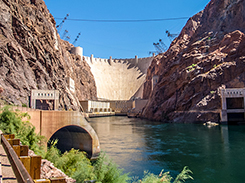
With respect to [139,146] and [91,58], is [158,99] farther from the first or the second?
[91,58]

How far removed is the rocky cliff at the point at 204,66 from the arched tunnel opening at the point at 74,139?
35400mm

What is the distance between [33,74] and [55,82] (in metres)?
7.71

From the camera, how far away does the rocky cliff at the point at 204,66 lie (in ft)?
168

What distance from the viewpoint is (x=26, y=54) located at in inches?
1928

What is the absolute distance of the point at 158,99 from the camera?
65.1 metres

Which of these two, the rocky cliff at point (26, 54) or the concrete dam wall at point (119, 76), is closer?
the rocky cliff at point (26, 54)

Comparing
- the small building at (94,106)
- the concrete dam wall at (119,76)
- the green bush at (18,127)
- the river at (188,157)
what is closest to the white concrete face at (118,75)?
the concrete dam wall at (119,76)

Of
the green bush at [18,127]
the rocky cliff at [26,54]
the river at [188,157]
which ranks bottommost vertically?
the river at [188,157]

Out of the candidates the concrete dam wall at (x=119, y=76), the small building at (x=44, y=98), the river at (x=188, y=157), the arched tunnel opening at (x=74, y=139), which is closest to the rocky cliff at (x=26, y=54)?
the small building at (x=44, y=98)

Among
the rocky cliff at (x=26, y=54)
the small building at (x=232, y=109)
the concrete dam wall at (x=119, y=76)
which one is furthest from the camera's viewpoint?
the concrete dam wall at (x=119, y=76)

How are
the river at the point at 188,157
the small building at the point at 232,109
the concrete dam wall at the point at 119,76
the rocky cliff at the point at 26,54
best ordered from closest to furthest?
the river at the point at 188,157
the rocky cliff at the point at 26,54
the small building at the point at 232,109
the concrete dam wall at the point at 119,76

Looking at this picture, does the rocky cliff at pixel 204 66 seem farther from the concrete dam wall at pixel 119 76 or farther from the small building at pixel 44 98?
the concrete dam wall at pixel 119 76

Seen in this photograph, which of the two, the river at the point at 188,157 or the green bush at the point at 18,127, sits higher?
the green bush at the point at 18,127

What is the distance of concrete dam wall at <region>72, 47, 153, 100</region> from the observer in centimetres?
12462
